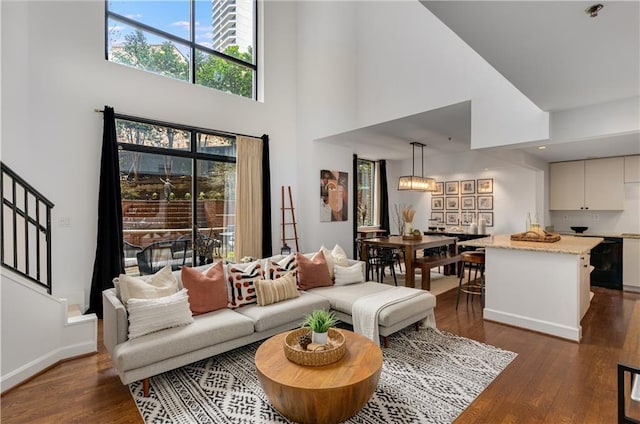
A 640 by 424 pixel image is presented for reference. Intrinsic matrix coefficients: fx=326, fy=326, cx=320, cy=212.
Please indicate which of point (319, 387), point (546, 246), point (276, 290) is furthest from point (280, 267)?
point (546, 246)

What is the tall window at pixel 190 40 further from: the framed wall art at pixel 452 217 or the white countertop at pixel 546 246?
the framed wall art at pixel 452 217

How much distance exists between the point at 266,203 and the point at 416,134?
304 centimetres

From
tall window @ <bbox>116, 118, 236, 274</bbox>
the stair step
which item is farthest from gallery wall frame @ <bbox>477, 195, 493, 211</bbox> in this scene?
the stair step

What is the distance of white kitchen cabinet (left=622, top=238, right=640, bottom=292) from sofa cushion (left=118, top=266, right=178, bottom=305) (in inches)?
265

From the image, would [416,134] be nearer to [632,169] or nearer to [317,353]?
[632,169]

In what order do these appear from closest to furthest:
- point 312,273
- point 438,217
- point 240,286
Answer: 1. point 240,286
2. point 312,273
3. point 438,217

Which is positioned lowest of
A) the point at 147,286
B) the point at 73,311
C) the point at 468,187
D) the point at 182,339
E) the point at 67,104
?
the point at 73,311

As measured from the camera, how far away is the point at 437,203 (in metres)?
8.20

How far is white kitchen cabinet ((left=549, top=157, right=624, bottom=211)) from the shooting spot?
569 cm

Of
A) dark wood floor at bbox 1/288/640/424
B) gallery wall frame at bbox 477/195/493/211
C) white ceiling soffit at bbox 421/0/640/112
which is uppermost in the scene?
white ceiling soffit at bbox 421/0/640/112

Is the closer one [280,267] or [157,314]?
[157,314]

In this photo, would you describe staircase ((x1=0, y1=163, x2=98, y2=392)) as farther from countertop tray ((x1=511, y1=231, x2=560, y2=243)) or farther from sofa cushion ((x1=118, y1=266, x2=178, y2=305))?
countertop tray ((x1=511, y1=231, x2=560, y2=243))

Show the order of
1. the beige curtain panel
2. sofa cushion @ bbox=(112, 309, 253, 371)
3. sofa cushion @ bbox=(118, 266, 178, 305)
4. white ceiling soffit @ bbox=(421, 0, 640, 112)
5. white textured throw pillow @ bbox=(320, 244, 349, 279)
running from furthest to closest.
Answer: the beige curtain panel
white textured throw pillow @ bbox=(320, 244, 349, 279)
sofa cushion @ bbox=(118, 266, 178, 305)
sofa cushion @ bbox=(112, 309, 253, 371)
white ceiling soffit @ bbox=(421, 0, 640, 112)

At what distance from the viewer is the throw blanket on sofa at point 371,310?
10.3 ft
